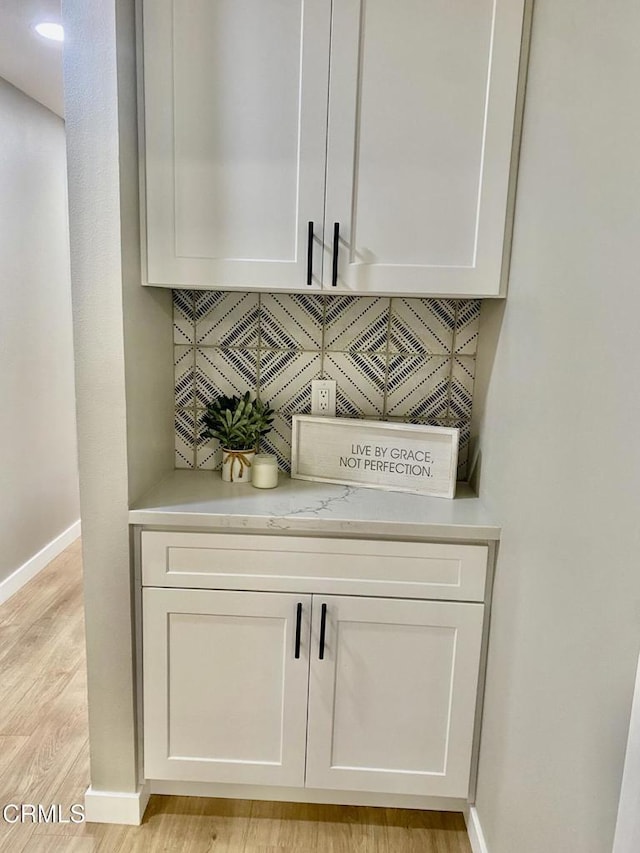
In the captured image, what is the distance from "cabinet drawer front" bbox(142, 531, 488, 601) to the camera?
5.28 feet

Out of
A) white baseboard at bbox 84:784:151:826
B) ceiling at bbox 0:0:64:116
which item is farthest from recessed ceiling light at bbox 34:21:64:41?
white baseboard at bbox 84:784:151:826

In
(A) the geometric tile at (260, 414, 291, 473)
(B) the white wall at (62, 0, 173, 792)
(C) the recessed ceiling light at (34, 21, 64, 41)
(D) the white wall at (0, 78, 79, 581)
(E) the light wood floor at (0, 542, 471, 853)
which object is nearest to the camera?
(B) the white wall at (62, 0, 173, 792)

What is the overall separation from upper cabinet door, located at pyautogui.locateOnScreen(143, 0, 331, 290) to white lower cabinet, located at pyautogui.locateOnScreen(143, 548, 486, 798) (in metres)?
0.77

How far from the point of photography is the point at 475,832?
1668 millimetres

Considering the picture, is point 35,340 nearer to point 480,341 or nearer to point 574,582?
point 480,341

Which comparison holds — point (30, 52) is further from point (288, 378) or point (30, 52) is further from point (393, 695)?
point (393, 695)

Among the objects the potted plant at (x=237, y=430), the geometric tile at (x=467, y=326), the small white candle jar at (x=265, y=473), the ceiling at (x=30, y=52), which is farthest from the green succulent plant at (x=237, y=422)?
the ceiling at (x=30, y=52)

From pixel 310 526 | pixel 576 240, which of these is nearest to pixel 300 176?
pixel 576 240

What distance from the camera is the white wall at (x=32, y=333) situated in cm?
291

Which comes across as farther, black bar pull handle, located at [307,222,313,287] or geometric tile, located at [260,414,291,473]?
geometric tile, located at [260,414,291,473]

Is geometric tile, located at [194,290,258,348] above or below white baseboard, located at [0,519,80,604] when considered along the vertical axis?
above

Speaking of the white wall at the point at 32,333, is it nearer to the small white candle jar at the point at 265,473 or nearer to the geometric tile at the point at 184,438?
the geometric tile at the point at 184,438

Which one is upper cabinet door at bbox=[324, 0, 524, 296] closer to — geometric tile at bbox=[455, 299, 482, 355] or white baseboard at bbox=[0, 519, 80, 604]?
geometric tile at bbox=[455, 299, 482, 355]

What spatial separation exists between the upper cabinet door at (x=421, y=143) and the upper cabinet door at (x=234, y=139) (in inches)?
2.4
